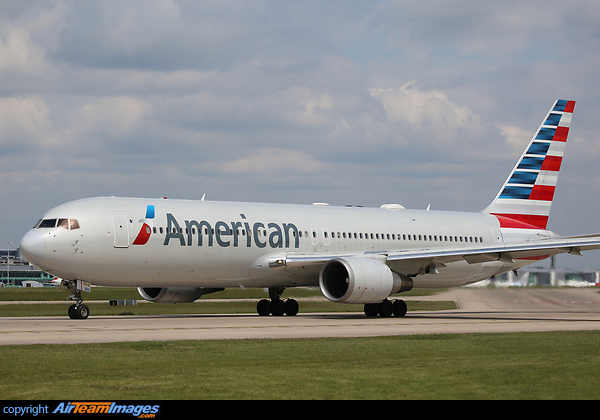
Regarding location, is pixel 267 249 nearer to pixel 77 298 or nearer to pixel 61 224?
pixel 77 298

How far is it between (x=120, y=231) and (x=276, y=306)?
8.74 metres

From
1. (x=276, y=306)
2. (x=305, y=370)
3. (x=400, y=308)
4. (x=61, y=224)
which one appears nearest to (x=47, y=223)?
(x=61, y=224)

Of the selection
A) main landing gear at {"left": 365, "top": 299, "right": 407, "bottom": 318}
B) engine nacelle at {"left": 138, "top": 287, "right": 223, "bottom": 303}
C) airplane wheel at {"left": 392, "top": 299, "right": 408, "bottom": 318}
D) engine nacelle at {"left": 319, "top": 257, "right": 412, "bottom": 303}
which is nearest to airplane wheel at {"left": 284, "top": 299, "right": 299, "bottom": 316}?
engine nacelle at {"left": 319, "top": 257, "right": 412, "bottom": 303}

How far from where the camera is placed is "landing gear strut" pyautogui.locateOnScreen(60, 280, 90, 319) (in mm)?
28875

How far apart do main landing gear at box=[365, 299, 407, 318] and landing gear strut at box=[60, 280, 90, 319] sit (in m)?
11.8

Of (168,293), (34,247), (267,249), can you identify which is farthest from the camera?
(168,293)

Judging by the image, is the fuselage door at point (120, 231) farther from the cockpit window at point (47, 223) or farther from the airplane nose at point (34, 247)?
the airplane nose at point (34, 247)

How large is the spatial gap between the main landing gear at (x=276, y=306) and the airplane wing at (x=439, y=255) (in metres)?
1.69

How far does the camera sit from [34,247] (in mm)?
28406

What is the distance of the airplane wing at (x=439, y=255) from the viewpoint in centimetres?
3159

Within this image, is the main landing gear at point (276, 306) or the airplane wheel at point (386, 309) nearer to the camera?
the airplane wheel at point (386, 309)

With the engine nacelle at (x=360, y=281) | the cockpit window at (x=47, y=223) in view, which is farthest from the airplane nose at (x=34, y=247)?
the engine nacelle at (x=360, y=281)

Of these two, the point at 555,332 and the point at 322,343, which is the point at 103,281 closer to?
the point at 322,343
